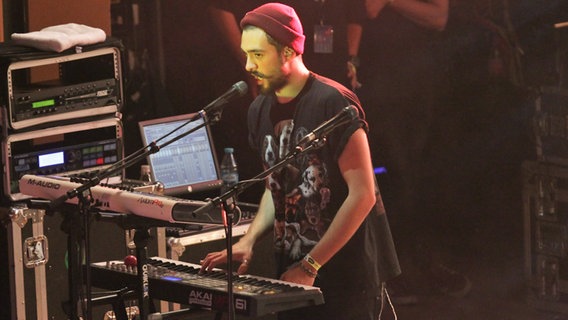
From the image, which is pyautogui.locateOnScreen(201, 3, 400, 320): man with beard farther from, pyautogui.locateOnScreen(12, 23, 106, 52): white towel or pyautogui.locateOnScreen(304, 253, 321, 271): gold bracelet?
pyautogui.locateOnScreen(12, 23, 106, 52): white towel

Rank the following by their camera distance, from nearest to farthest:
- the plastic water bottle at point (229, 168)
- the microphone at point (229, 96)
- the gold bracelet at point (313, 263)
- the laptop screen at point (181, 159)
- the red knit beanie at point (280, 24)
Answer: the microphone at point (229, 96) < the gold bracelet at point (313, 263) < the red knit beanie at point (280, 24) < the laptop screen at point (181, 159) < the plastic water bottle at point (229, 168)

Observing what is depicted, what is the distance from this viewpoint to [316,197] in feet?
16.7

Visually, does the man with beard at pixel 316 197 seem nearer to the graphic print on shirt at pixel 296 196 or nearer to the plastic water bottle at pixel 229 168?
the graphic print on shirt at pixel 296 196

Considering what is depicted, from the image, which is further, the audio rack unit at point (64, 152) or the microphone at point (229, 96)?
the audio rack unit at point (64, 152)

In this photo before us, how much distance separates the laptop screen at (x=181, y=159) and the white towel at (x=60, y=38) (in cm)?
64

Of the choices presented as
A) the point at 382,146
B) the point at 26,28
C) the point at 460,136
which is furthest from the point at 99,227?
the point at 460,136

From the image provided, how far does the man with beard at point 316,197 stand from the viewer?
4.98 metres

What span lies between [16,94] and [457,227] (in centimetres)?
279

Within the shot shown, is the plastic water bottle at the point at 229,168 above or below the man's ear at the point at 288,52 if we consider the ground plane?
below

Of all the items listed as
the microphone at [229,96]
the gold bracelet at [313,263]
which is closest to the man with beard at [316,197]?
the gold bracelet at [313,263]

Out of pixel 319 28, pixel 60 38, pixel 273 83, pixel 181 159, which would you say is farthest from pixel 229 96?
pixel 319 28

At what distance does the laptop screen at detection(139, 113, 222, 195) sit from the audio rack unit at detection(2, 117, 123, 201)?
313 mm


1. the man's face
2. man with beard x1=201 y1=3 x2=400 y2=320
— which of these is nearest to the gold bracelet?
man with beard x1=201 y1=3 x2=400 y2=320

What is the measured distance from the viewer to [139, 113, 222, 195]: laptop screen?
5.91 m
